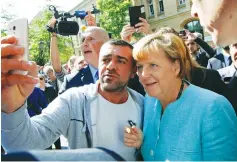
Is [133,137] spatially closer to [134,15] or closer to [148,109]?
[148,109]

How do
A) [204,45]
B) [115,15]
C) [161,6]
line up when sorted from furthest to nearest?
[115,15] → [161,6] → [204,45]

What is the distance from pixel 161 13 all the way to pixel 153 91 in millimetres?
26670

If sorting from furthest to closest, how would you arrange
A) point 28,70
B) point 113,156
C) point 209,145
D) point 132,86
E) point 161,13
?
point 161,13 → point 132,86 → point 209,145 → point 28,70 → point 113,156

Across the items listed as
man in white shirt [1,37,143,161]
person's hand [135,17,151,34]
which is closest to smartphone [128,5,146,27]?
person's hand [135,17,151,34]

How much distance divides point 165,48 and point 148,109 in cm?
40

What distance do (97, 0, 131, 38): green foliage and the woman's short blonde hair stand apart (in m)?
26.2

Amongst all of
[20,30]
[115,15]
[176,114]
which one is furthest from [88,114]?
[115,15]

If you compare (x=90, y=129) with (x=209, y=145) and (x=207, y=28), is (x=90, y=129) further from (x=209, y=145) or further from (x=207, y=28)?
(x=207, y=28)

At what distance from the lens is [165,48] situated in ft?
5.59

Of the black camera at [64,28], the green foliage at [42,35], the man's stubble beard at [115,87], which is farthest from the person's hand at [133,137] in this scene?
the green foliage at [42,35]

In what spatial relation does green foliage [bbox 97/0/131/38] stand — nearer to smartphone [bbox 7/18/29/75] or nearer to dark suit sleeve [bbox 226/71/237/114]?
dark suit sleeve [bbox 226/71/237/114]

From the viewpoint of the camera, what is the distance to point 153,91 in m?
1.71

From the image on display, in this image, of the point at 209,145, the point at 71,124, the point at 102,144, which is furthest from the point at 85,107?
the point at 209,145

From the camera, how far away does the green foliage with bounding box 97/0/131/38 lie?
90.6ft
